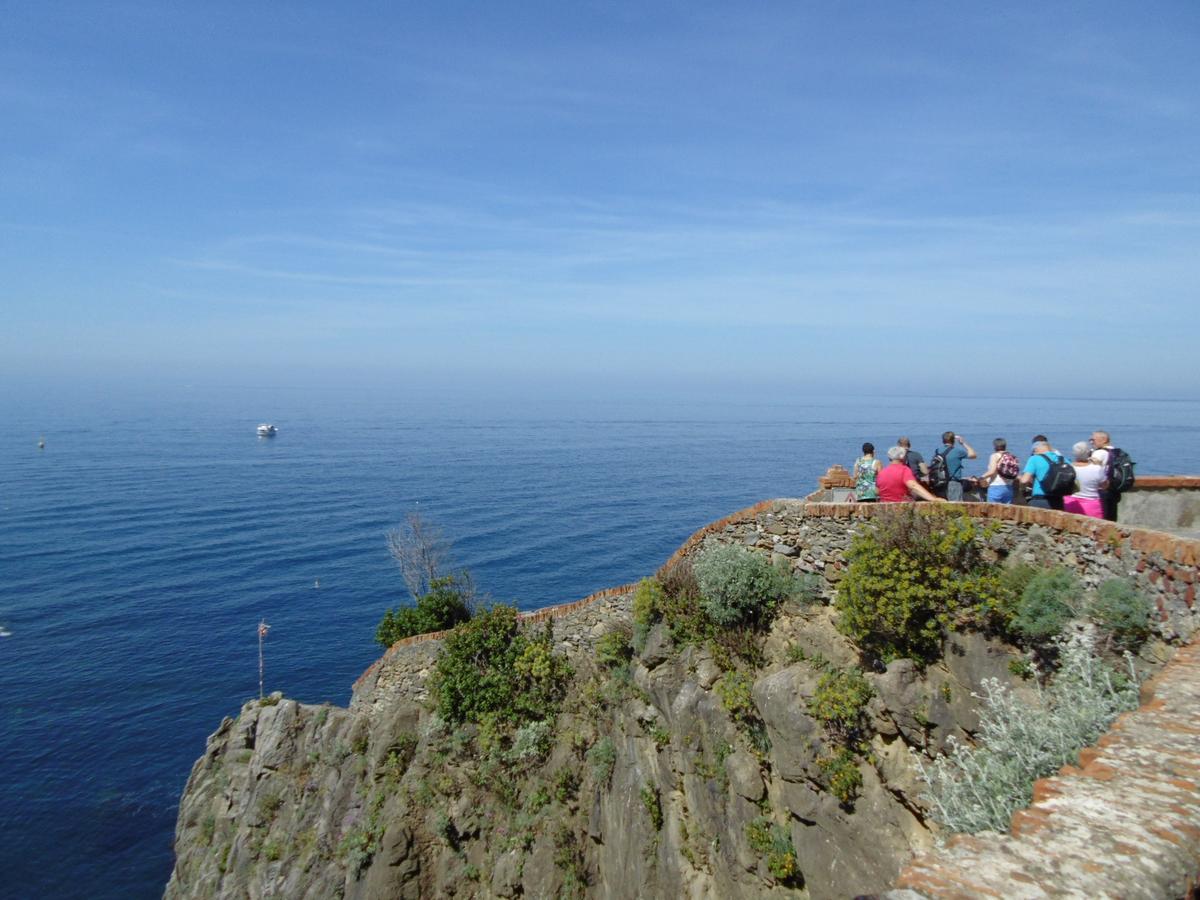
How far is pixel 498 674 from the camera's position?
17.2 metres

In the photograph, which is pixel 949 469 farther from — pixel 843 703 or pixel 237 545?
pixel 237 545

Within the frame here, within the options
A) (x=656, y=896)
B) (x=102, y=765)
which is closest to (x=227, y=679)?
(x=102, y=765)

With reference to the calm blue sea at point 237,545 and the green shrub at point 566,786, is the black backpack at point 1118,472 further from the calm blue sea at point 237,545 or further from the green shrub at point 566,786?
the calm blue sea at point 237,545

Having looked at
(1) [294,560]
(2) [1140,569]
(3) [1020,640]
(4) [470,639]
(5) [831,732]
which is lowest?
(1) [294,560]

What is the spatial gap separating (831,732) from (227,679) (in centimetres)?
3635

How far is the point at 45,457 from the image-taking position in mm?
83438

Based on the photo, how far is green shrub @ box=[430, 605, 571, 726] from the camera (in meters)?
Result: 16.5

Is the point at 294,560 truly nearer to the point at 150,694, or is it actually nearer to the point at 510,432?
the point at 150,694

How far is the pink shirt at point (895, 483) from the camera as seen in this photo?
1150 cm

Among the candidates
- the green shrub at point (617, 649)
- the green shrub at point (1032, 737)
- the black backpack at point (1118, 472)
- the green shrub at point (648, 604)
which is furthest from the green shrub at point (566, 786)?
the black backpack at point (1118, 472)

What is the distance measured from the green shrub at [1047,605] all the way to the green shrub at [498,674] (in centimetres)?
1043

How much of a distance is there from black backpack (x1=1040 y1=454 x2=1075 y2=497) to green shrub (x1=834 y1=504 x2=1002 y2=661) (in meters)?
3.50

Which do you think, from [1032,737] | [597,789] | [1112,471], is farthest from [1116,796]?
[597,789]

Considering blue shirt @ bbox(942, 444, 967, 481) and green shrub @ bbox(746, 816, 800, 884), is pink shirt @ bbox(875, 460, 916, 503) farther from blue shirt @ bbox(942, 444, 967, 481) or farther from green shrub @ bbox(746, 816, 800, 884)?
green shrub @ bbox(746, 816, 800, 884)
